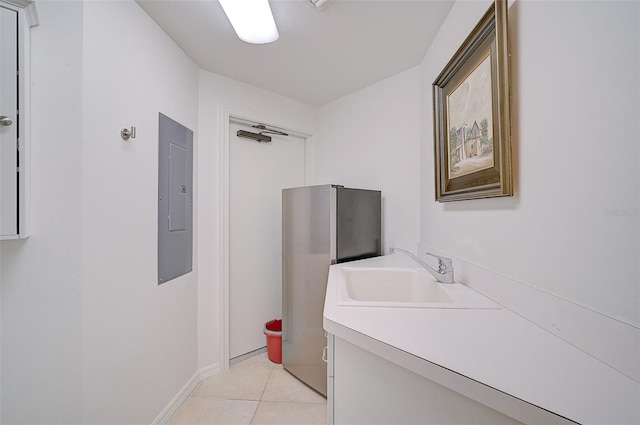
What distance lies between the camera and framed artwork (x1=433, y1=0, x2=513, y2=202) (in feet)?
2.62

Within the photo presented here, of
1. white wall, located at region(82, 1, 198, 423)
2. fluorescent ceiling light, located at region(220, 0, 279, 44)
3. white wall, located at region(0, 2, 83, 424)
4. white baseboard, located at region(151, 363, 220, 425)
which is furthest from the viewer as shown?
white baseboard, located at region(151, 363, 220, 425)

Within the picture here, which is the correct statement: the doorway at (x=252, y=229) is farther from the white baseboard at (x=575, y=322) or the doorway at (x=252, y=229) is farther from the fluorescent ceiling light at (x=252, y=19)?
the white baseboard at (x=575, y=322)

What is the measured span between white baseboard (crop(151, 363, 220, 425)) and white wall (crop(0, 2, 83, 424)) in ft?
1.71

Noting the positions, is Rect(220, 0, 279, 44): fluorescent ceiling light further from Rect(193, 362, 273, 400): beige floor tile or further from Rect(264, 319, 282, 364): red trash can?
Rect(193, 362, 273, 400): beige floor tile

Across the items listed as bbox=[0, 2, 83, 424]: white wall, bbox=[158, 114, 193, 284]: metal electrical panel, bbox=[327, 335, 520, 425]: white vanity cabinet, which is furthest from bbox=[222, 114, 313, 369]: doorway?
bbox=[327, 335, 520, 425]: white vanity cabinet

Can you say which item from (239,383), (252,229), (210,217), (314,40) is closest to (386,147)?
(314,40)

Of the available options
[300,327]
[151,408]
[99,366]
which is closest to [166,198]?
[99,366]

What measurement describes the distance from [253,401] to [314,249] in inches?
43.3

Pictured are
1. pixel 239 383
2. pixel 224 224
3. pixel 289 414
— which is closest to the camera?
pixel 289 414

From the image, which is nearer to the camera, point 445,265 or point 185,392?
point 445,265

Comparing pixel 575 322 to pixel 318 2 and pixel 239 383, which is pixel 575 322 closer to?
pixel 318 2

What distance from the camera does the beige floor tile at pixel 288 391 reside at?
165cm

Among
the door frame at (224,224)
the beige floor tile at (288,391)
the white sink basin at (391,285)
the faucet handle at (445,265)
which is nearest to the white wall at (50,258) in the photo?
the door frame at (224,224)

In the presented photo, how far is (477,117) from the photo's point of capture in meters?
0.97
